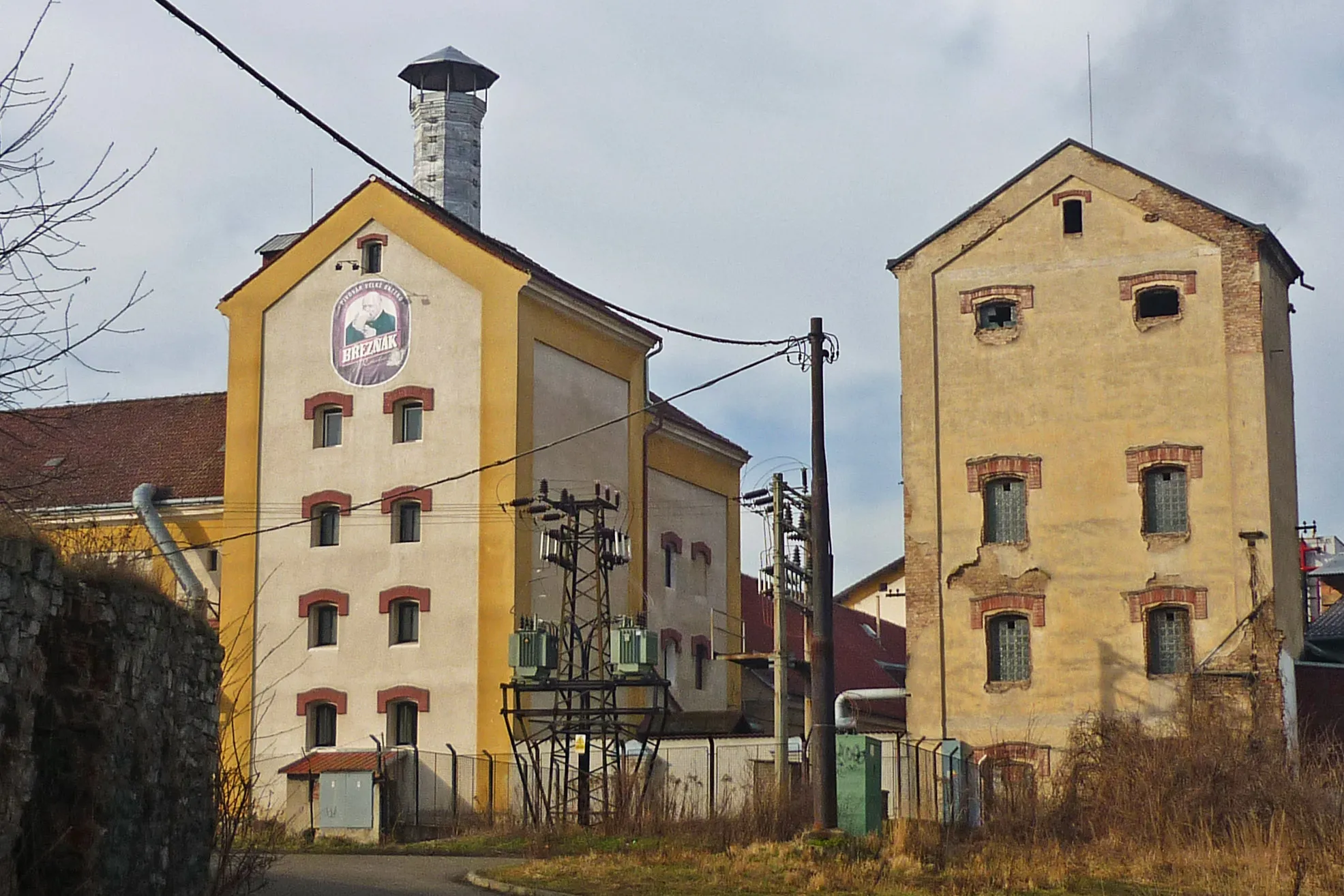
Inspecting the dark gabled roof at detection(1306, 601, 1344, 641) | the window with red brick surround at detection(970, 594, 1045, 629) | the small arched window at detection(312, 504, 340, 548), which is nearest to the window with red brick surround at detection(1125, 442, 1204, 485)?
the window with red brick surround at detection(970, 594, 1045, 629)

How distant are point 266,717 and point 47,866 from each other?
28.4 meters

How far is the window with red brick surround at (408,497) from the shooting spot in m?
40.1

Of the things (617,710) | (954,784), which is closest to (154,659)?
(617,710)

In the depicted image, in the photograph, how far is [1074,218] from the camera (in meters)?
37.1

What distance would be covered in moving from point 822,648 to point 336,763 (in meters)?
19.5

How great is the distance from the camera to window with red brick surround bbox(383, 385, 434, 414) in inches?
1596

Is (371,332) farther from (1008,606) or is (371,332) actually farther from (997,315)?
(1008,606)

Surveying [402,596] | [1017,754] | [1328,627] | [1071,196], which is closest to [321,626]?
[402,596]

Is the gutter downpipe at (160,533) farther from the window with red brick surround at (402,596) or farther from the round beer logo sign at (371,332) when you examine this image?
the round beer logo sign at (371,332)

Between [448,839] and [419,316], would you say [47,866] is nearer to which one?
Answer: [448,839]

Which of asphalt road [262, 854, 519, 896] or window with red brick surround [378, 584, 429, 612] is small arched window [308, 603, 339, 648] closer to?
window with red brick surround [378, 584, 429, 612]

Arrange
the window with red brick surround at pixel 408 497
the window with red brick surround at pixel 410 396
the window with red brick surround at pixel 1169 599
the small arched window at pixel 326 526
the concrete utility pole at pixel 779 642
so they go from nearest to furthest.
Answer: the concrete utility pole at pixel 779 642 → the window with red brick surround at pixel 1169 599 → the window with red brick surround at pixel 408 497 → the window with red brick surround at pixel 410 396 → the small arched window at pixel 326 526

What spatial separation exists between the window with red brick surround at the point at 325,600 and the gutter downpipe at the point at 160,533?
2290mm

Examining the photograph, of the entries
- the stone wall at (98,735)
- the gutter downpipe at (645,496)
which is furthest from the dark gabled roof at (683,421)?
the stone wall at (98,735)
